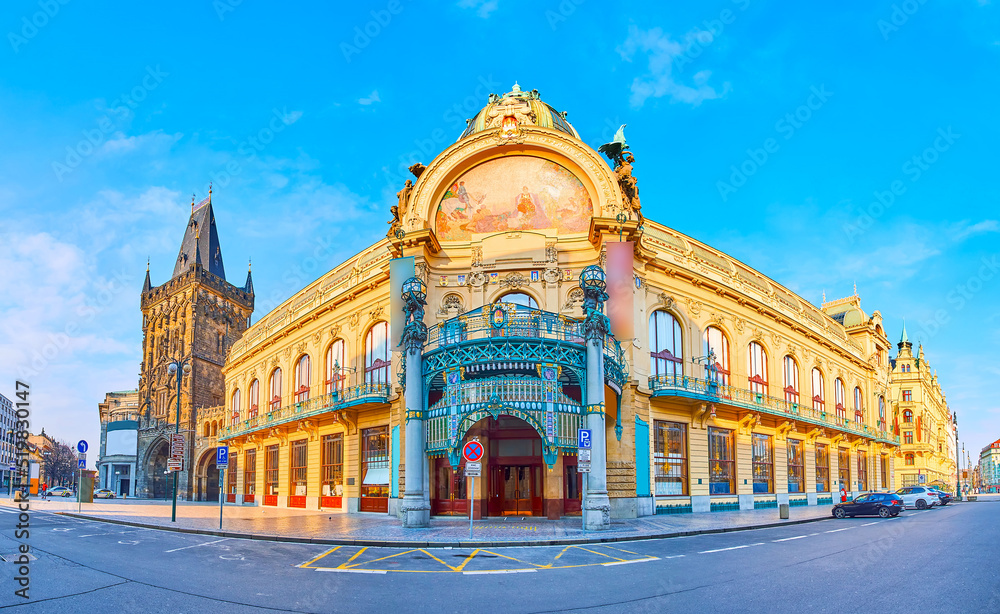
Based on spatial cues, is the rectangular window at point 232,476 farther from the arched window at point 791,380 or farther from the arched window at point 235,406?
the arched window at point 791,380

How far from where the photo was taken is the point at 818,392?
43.3 m

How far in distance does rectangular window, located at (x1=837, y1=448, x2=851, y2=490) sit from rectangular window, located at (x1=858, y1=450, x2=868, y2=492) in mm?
2867

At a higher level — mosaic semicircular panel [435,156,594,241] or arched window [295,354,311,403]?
mosaic semicircular panel [435,156,594,241]

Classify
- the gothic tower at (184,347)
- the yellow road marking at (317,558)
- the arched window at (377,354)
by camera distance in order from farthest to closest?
the gothic tower at (184,347) < the arched window at (377,354) < the yellow road marking at (317,558)

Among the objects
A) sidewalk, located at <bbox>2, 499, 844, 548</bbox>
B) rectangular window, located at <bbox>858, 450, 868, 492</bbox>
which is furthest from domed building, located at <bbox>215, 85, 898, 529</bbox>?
rectangular window, located at <bbox>858, 450, 868, 492</bbox>

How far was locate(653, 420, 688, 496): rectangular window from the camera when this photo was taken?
96.3ft

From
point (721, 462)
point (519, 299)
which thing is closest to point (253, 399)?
Answer: point (519, 299)

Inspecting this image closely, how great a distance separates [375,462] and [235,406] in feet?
78.0

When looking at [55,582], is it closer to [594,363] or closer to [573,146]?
[594,363]

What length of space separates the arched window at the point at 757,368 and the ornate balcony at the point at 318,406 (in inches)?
753

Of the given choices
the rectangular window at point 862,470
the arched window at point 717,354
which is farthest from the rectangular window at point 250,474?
the rectangular window at point 862,470

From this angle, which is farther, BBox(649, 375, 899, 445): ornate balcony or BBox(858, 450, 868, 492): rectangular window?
BBox(858, 450, 868, 492): rectangular window

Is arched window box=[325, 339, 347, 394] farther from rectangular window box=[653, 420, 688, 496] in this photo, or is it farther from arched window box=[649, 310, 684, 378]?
rectangular window box=[653, 420, 688, 496]

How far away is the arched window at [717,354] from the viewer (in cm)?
3288
